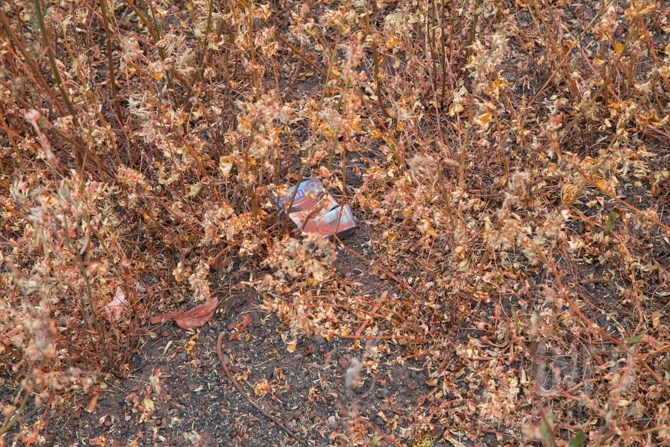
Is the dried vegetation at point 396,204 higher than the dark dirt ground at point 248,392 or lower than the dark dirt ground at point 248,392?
higher

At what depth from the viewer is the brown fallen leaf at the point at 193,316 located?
2.46m

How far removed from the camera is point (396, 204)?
2588 mm

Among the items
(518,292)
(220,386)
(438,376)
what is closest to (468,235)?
(518,292)

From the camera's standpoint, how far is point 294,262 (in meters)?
2.14

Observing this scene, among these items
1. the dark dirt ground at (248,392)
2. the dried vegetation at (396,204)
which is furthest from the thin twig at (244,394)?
the dried vegetation at (396,204)

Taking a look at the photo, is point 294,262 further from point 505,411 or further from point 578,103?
point 578,103

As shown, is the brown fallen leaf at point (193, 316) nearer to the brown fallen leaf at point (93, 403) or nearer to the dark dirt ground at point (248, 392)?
the dark dirt ground at point (248, 392)

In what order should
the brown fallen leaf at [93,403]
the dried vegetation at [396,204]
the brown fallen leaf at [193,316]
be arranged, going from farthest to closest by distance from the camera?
the brown fallen leaf at [193,316] < the brown fallen leaf at [93,403] < the dried vegetation at [396,204]

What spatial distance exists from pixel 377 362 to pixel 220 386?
18.1 inches

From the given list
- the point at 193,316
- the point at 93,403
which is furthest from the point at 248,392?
the point at 93,403

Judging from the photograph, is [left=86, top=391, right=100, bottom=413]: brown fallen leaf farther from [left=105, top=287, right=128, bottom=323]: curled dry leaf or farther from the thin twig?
the thin twig

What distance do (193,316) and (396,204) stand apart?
72cm

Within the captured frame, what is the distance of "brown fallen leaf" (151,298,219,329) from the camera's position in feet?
8.06

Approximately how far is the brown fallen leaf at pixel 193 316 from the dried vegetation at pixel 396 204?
59mm
